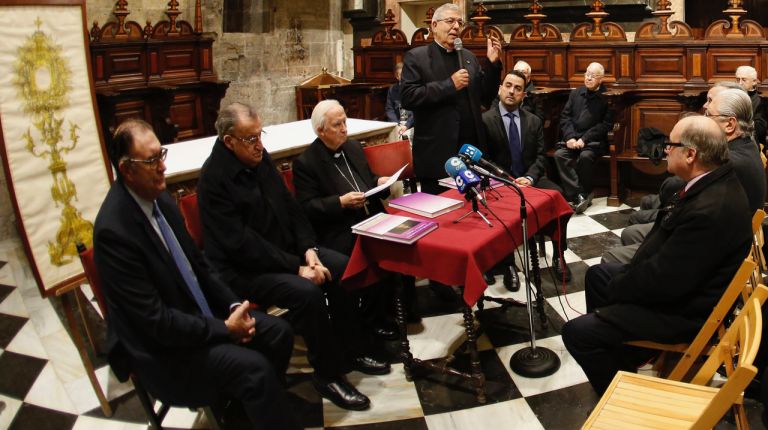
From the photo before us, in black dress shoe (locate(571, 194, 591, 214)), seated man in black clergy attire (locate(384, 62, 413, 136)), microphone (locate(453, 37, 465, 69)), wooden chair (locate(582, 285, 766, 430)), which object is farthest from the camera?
seated man in black clergy attire (locate(384, 62, 413, 136))

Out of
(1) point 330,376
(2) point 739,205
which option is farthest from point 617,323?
(1) point 330,376

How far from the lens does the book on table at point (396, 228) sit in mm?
2934

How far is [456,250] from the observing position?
2.83m

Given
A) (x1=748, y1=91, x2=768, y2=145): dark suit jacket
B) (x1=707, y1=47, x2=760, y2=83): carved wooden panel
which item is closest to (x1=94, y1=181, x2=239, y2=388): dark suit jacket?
(x1=748, y1=91, x2=768, y2=145): dark suit jacket

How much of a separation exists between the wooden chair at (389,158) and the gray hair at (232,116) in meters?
1.10

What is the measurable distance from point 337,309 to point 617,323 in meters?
1.24

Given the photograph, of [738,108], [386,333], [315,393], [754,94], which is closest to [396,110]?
[754,94]

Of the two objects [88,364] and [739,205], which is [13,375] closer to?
[88,364]

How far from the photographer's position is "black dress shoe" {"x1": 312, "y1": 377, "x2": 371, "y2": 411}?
302 centimetres

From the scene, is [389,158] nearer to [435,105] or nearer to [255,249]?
[435,105]

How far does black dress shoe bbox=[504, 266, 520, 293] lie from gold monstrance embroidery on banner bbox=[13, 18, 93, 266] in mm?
2257

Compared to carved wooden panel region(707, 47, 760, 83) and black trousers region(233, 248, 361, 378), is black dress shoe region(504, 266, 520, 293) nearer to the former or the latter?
black trousers region(233, 248, 361, 378)

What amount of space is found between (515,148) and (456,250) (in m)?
1.93

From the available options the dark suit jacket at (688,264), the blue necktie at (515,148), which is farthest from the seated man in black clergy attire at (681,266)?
the blue necktie at (515,148)
